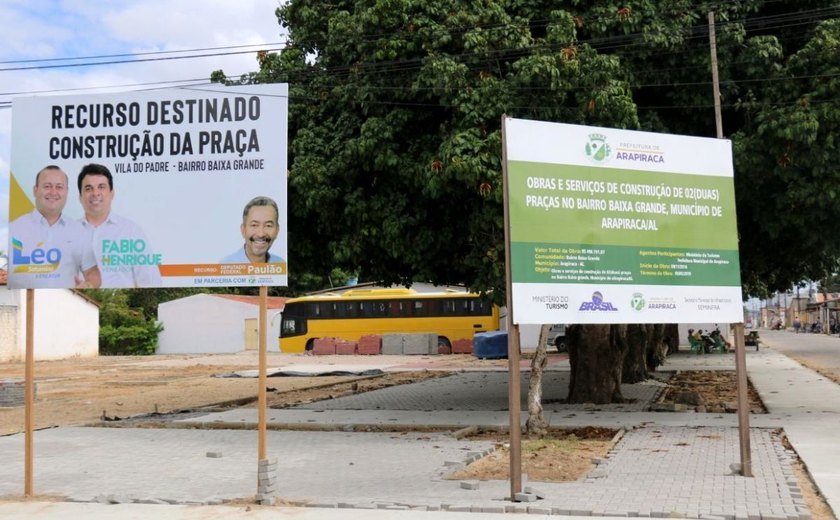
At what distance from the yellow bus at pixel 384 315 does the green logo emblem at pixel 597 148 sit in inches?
1391

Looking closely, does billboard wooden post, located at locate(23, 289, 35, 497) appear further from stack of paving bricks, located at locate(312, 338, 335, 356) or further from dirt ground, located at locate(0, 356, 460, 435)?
stack of paving bricks, located at locate(312, 338, 335, 356)

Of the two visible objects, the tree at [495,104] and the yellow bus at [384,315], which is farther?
the yellow bus at [384,315]

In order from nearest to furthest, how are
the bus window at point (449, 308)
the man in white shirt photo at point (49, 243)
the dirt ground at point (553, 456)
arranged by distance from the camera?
the man in white shirt photo at point (49, 243) → the dirt ground at point (553, 456) → the bus window at point (449, 308)

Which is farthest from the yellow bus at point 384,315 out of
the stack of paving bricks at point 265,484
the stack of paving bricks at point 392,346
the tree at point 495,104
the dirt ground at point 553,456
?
the stack of paving bricks at point 265,484

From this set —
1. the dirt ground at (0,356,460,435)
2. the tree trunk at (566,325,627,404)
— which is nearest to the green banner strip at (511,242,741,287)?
the tree trunk at (566,325,627,404)

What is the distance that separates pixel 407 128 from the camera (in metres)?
13.2

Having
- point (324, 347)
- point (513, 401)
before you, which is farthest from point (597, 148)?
point (324, 347)

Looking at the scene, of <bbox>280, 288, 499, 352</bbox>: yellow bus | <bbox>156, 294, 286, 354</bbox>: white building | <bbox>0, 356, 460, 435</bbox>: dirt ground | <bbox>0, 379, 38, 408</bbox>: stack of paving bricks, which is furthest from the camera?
<bbox>156, 294, 286, 354</bbox>: white building

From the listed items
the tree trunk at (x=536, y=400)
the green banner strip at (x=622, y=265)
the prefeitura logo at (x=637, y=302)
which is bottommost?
the tree trunk at (x=536, y=400)

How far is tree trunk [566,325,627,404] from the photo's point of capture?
15852 millimetres

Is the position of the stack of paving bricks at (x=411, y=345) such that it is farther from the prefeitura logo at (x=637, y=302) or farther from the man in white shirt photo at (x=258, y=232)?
the man in white shirt photo at (x=258, y=232)

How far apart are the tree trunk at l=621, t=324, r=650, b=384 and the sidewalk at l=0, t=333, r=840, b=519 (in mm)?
5140

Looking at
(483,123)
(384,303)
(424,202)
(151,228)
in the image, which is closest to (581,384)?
(424,202)

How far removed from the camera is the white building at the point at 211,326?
181 ft
